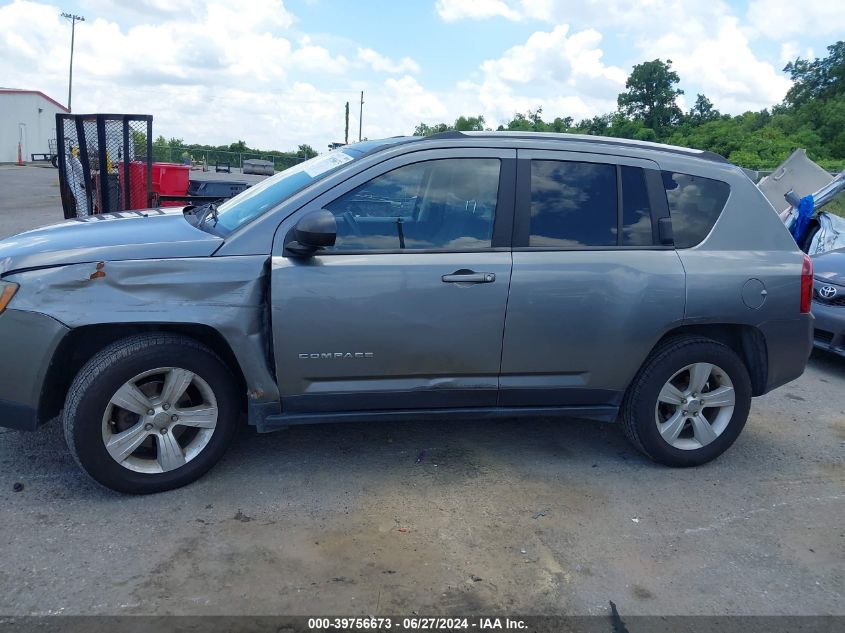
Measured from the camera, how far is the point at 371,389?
3.84 metres

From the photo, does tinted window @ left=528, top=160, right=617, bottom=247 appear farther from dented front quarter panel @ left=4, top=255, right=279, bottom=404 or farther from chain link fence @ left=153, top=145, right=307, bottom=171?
chain link fence @ left=153, top=145, right=307, bottom=171

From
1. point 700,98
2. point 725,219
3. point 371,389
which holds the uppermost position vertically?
point 700,98

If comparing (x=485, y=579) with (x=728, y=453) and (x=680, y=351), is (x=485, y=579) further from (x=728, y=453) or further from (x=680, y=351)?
(x=728, y=453)

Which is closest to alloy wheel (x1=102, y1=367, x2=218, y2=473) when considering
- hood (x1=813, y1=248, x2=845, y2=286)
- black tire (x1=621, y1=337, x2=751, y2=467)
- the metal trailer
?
black tire (x1=621, y1=337, x2=751, y2=467)

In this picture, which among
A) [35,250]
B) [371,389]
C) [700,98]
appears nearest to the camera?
[35,250]

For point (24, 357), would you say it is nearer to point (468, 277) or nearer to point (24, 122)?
point (468, 277)

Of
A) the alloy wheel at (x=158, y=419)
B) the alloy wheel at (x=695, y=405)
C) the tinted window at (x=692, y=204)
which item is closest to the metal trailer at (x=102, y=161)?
the alloy wheel at (x=158, y=419)

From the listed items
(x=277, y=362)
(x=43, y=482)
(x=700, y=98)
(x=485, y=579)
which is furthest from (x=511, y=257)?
(x=700, y=98)

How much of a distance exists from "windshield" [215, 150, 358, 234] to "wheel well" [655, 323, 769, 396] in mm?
2223

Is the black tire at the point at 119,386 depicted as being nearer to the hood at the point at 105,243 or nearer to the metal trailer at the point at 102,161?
the hood at the point at 105,243

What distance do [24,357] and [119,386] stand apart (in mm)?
453

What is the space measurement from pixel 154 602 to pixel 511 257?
2.39m

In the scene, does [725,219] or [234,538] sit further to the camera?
[725,219]

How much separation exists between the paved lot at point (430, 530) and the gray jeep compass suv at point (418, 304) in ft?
1.03
